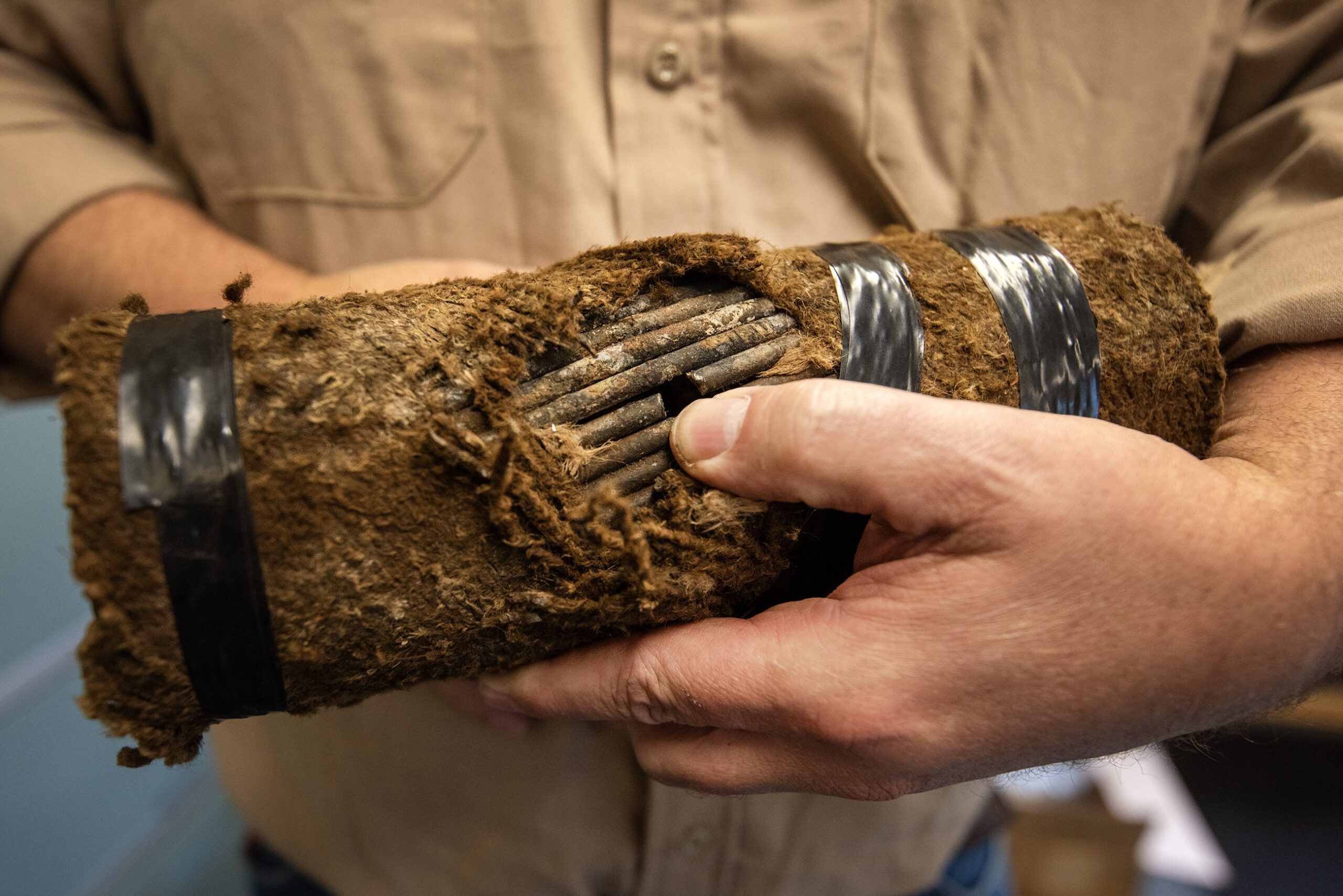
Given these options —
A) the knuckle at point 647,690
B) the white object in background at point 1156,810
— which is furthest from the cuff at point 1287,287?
the white object in background at point 1156,810

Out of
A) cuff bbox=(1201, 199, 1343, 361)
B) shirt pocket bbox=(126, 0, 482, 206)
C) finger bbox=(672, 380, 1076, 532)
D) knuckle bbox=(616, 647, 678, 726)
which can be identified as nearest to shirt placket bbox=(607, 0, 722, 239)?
shirt pocket bbox=(126, 0, 482, 206)

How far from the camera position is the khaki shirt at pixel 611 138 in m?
0.93

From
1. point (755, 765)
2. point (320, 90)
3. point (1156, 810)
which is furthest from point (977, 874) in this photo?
point (320, 90)

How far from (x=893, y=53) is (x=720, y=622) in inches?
29.1

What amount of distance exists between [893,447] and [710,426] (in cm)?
16

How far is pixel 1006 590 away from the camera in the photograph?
Answer: 625 mm

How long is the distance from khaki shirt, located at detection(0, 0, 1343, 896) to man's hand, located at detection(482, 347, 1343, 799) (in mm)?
328

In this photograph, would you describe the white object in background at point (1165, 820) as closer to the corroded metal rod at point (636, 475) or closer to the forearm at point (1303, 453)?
the forearm at point (1303, 453)

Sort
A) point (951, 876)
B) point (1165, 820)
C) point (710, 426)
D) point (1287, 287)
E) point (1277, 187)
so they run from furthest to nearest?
point (1165, 820) → point (951, 876) → point (1277, 187) → point (1287, 287) → point (710, 426)

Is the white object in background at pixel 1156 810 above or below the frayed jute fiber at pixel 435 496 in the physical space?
below

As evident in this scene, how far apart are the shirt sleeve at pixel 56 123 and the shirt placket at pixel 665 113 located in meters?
0.66

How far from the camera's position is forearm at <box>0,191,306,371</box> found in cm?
97

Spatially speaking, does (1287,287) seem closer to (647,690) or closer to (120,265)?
(647,690)

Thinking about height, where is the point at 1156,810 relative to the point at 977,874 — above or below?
below
